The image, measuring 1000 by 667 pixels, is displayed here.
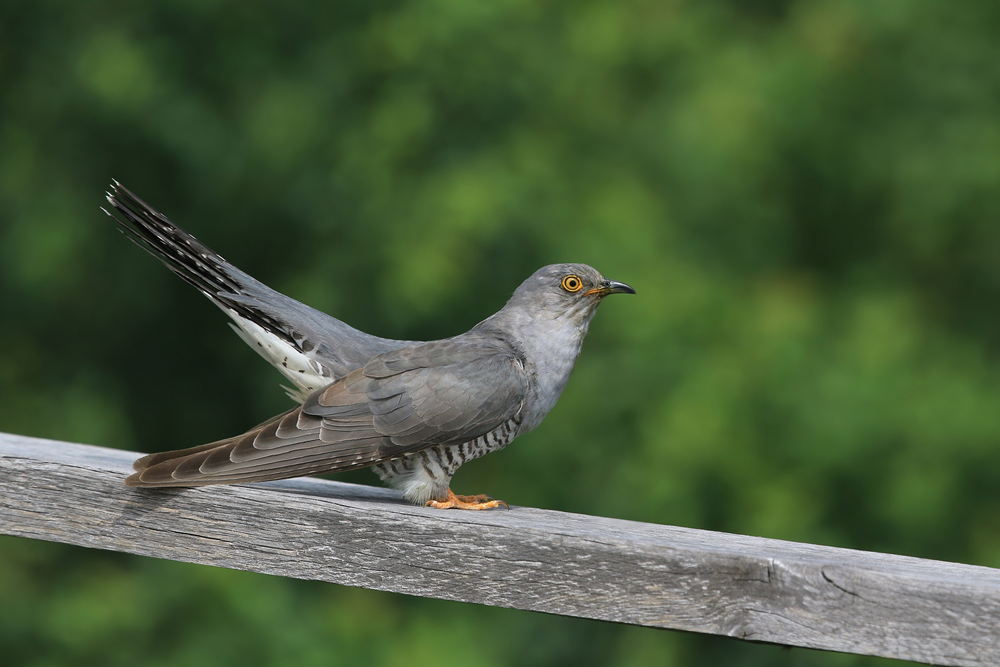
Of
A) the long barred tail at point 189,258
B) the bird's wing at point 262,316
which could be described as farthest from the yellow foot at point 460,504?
the long barred tail at point 189,258

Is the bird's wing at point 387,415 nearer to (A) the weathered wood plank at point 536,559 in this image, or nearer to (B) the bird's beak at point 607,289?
(A) the weathered wood plank at point 536,559

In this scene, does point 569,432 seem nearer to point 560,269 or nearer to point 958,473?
point 958,473

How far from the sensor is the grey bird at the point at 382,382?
191 centimetres

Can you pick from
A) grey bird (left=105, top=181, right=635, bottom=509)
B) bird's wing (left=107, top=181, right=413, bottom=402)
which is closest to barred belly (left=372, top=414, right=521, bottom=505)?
grey bird (left=105, top=181, right=635, bottom=509)

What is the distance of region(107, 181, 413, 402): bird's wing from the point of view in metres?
2.27

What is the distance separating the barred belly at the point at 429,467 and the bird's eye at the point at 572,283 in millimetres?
410

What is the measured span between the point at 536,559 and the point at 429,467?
1.96ft

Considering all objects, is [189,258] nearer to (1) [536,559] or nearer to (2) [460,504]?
(2) [460,504]

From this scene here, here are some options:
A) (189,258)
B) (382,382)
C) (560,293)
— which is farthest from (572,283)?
(189,258)

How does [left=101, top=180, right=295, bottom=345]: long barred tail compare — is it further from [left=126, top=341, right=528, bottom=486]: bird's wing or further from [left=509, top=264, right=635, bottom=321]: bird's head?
[left=509, top=264, right=635, bottom=321]: bird's head

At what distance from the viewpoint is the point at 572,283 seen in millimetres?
2418

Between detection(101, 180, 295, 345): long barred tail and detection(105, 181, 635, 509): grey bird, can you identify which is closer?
detection(105, 181, 635, 509): grey bird

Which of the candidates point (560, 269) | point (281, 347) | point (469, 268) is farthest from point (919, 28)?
point (281, 347)

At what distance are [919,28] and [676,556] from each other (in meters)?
5.74
